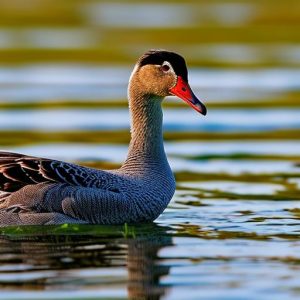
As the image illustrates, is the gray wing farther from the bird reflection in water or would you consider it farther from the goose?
the bird reflection in water

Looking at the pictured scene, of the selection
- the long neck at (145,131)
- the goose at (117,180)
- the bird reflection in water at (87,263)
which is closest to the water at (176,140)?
the bird reflection in water at (87,263)

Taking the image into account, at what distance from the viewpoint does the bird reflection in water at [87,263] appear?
1243 cm

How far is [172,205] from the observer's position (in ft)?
57.2

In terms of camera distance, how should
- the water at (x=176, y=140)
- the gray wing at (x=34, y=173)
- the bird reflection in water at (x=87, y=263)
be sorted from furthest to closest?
the gray wing at (x=34, y=173) → the water at (x=176, y=140) → the bird reflection in water at (x=87, y=263)

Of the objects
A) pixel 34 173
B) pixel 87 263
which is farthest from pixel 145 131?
pixel 87 263

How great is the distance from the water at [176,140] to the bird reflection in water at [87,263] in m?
0.02

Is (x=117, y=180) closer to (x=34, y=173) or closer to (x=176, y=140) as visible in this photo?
(x=34, y=173)

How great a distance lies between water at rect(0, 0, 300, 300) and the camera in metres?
13.0

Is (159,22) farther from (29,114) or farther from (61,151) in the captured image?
(61,151)

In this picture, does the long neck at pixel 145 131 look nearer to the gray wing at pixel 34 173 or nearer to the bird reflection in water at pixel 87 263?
the bird reflection in water at pixel 87 263

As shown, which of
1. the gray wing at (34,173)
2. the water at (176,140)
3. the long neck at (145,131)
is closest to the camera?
the water at (176,140)

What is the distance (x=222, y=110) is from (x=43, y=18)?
19138mm

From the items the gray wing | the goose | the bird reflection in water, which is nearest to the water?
the bird reflection in water

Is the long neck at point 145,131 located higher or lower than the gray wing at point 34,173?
higher
